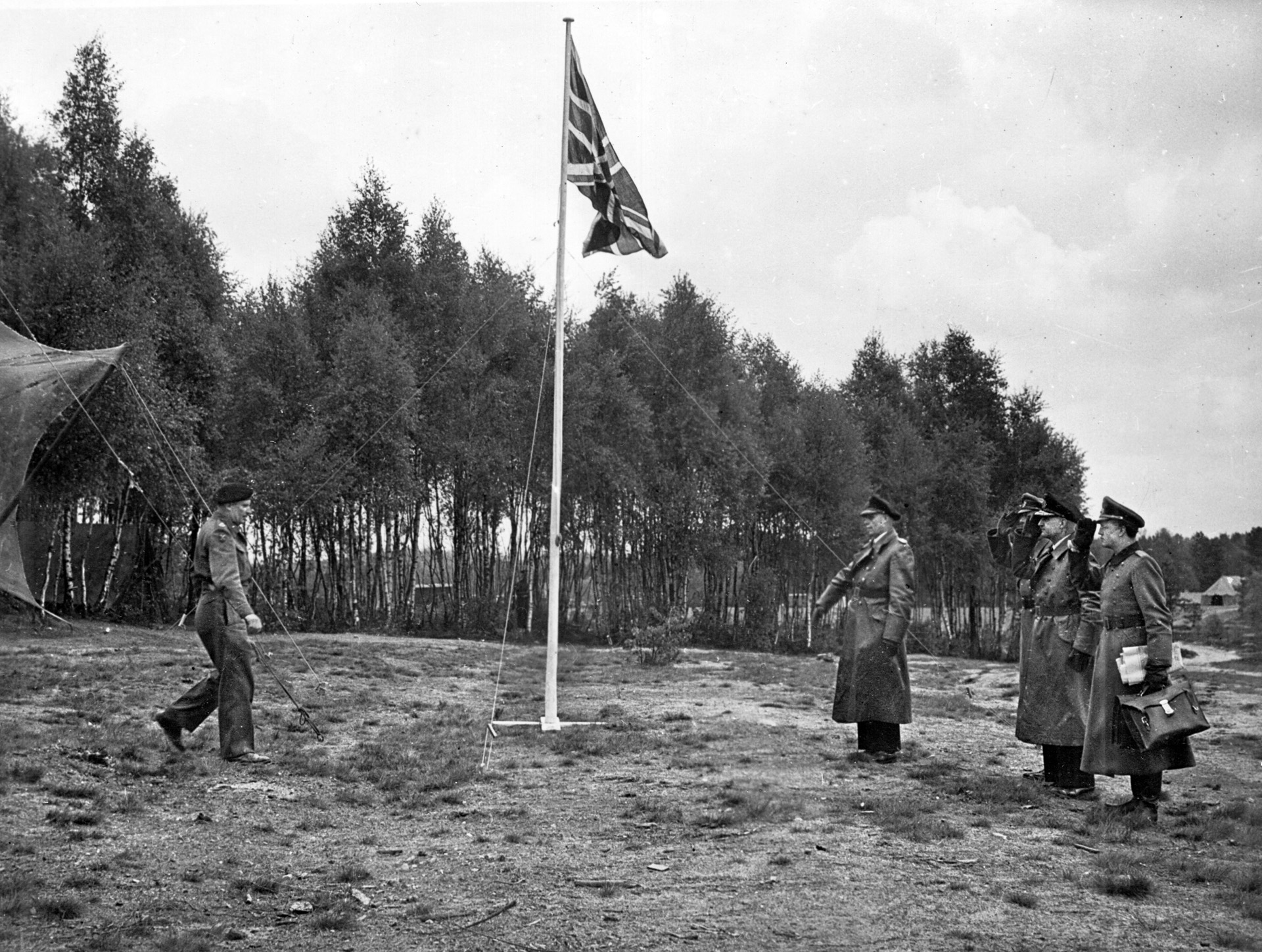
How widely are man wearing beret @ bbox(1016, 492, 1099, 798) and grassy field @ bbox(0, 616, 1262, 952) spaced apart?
349 millimetres

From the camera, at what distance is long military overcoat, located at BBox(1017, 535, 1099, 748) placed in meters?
8.20

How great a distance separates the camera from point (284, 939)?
15.5 feet

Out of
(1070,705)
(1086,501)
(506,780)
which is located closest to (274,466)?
(506,780)

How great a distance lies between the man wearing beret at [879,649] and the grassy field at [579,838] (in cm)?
35

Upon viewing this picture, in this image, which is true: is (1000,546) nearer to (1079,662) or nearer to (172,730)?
(1079,662)

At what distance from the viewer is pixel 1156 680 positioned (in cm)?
711

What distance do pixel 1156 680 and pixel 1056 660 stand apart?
1289mm

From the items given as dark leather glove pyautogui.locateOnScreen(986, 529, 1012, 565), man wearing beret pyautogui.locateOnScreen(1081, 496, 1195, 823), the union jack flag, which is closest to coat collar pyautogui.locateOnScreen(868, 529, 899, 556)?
dark leather glove pyautogui.locateOnScreen(986, 529, 1012, 565)

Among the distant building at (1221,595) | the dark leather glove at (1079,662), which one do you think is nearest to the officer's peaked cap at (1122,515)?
the dark leather glove at (1079,662)

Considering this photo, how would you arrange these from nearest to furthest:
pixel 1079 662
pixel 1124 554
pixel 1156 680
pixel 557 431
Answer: pixel 1156 680 < pixel 1124 554 < pixel 1079 662 < pixel 557 431

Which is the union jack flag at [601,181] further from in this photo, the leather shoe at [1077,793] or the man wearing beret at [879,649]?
the leather shoe at [1077,793]

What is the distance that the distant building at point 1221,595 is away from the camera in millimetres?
66938

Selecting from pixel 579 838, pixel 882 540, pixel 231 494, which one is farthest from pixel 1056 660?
pixel 231 494

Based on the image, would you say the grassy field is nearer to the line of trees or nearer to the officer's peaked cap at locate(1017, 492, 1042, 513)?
the officer's peaked cap at locate(1017, 492, 1042, 513)
